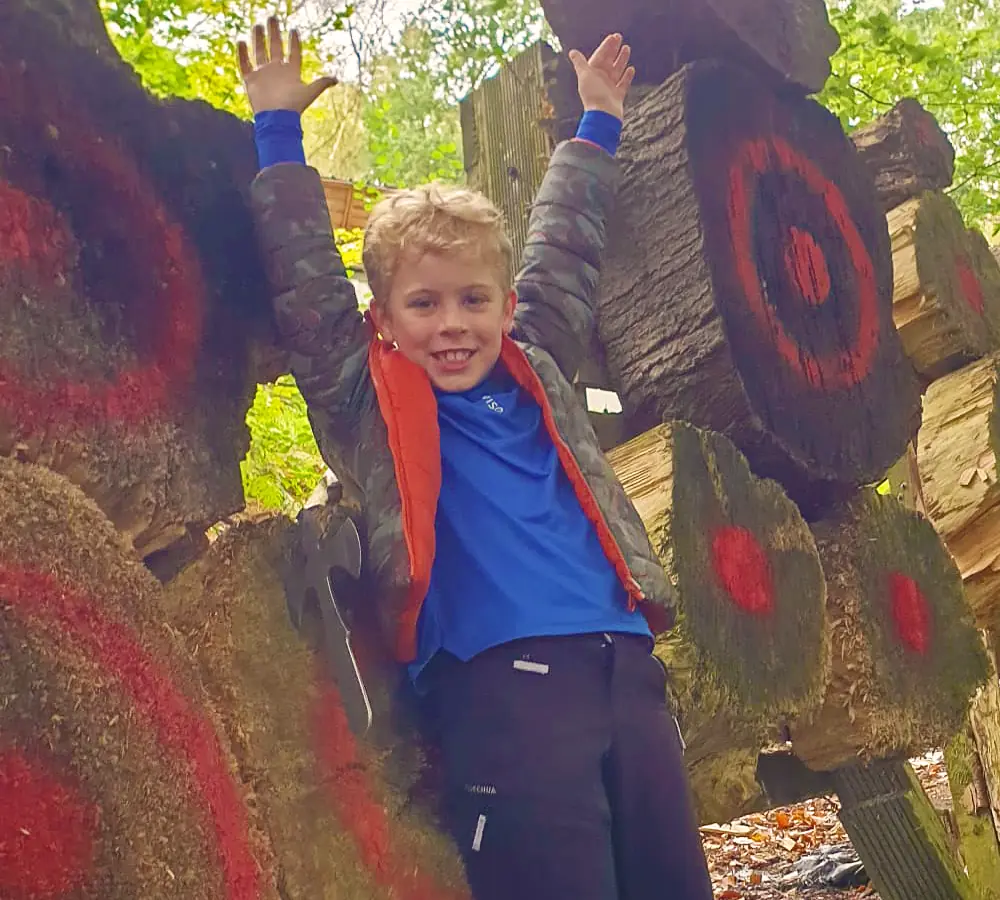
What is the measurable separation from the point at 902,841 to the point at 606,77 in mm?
2019

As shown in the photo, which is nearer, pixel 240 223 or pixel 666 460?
pixel 240 223

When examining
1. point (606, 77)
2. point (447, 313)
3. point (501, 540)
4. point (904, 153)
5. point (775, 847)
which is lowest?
point (775, 847)

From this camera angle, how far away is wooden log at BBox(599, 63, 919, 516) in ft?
7.06

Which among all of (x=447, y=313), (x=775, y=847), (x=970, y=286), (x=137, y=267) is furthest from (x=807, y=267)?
(x=775, y=847)

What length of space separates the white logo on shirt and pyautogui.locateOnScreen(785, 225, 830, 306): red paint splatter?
918 millimetres

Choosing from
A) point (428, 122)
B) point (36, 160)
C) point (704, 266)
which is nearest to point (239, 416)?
point (36, 160)

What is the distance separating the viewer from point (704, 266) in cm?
214

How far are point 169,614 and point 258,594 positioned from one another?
0.13 m

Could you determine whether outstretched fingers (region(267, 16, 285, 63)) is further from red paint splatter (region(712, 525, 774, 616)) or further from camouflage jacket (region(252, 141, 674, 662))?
red paint splatter (region(712, 525, 774, 616))

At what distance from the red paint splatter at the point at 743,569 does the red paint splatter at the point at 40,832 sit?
1.17 m

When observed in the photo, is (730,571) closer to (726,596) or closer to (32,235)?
(726,596)

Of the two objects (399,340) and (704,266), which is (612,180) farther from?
(399,340)

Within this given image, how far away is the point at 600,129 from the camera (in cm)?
202

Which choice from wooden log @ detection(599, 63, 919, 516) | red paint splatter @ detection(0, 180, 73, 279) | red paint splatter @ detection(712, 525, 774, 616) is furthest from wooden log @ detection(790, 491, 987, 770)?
red paint splatter @ detection(0, 180, 73, 279)
